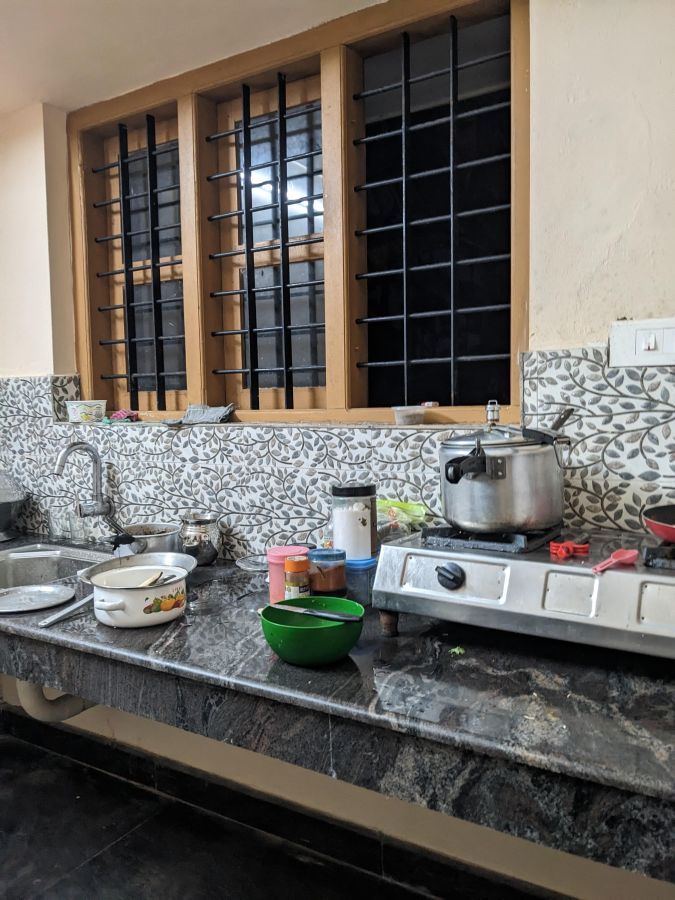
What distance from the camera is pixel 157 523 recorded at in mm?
2027

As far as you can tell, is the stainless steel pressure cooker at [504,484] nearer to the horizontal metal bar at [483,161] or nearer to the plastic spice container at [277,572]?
the plastic spice container at [277,572]

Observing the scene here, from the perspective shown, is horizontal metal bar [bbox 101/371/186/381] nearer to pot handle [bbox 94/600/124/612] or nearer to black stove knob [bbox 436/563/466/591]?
pot handle [bbox 94/600/124/612]

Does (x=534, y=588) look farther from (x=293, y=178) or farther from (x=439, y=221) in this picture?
(x=293, y=178)

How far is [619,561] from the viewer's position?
3.39 feet

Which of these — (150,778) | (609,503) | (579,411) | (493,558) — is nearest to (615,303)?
(579,411)

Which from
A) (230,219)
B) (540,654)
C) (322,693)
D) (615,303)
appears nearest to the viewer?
(322,693)

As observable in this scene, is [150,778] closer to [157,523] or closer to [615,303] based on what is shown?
[157,523]

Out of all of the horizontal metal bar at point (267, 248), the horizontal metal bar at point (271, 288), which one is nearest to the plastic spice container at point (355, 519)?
the horizontal metal bar at point (271, 288)

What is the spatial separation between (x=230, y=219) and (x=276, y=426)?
29.2 inches

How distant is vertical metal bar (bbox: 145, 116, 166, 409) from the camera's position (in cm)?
218

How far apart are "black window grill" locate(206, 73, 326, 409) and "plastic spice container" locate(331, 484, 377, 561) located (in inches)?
23.3

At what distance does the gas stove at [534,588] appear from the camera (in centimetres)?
97

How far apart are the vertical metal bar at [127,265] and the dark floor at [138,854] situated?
1.27 meters

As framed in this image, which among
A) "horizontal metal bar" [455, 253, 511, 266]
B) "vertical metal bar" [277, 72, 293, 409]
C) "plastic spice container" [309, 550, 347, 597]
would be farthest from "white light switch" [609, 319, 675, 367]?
"vertical metal bar" [277, 72, 293, 409]
